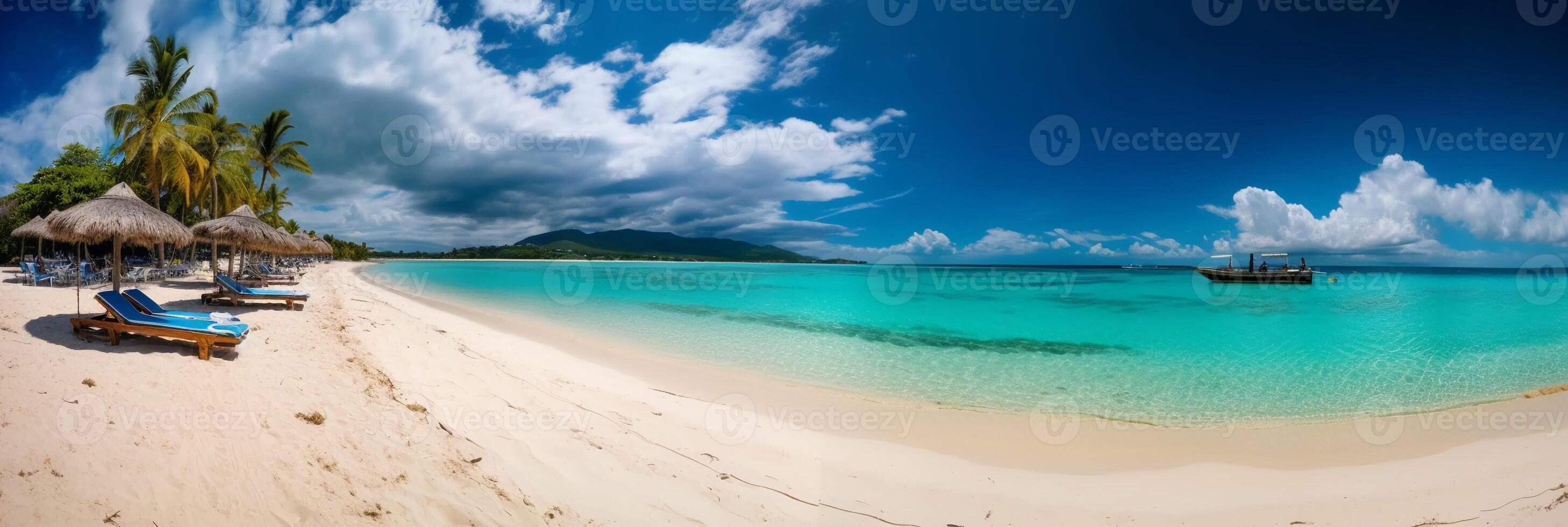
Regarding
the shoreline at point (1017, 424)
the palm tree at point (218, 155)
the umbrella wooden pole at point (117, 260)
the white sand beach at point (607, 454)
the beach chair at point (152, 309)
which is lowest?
the shoreline at point (1017, 424)

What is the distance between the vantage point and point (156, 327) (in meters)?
5.73

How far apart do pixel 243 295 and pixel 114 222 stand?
6.73ft

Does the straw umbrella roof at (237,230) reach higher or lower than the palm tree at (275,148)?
lower

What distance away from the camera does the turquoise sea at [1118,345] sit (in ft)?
27.1

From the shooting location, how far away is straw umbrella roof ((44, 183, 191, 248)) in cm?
859

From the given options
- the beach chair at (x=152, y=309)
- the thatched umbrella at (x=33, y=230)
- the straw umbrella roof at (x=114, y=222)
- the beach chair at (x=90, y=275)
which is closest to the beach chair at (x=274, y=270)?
the beach chair at (x=90, y=275)

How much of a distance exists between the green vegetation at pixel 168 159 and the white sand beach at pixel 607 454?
14.5 m

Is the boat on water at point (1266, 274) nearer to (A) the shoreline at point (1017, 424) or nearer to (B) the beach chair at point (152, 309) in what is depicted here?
Answer: (A) the shoreline at point (1017, 424)

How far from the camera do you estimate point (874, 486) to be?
4.52 meters

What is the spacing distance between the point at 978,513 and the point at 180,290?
19.0 meters

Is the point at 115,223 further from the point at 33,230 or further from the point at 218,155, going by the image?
the point at 218,155

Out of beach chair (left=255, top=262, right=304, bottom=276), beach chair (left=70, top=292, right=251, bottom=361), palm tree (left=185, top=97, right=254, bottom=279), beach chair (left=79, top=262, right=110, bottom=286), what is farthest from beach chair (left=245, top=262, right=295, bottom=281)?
A: beach chair (left=70, top=292, right=251, bottom=361)

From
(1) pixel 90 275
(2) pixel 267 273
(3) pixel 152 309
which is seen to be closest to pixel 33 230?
(1) pixel 90 275

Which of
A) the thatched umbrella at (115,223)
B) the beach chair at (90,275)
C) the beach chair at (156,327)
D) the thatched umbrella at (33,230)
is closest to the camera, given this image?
the beach chair at (156,327)
